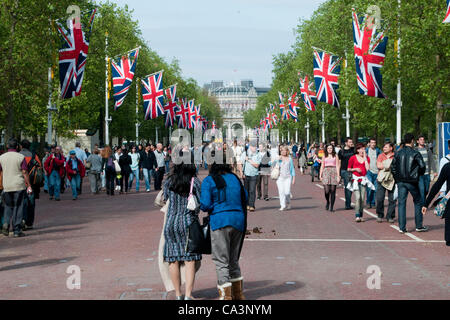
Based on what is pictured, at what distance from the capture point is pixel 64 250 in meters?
12.1

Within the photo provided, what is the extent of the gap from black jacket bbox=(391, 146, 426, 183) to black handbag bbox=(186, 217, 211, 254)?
7777mm

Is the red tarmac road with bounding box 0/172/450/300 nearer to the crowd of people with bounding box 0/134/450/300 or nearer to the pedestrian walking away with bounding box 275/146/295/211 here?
the crowd of people with bounding box 0/134/450/300

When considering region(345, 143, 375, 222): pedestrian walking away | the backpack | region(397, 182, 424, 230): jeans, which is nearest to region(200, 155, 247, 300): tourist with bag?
region(397, 182, 424, 230): jeans

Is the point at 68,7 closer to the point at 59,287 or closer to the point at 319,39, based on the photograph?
the point at 59,287

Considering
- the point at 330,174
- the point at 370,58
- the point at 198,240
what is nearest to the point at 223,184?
the point at 198,240

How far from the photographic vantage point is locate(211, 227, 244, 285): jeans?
7516 millimetres

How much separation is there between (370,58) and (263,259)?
18640 mm

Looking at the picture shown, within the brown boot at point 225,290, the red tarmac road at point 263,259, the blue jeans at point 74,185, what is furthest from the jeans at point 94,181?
the brown boot at point 225,290

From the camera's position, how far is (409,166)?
47.5ft

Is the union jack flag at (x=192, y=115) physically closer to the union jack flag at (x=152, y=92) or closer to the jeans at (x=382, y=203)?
the union jack flag at (x=152, y=92)

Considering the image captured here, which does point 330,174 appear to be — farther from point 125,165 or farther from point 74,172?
point 125,165

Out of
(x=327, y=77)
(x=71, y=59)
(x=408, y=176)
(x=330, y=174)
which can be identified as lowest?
(x=330, y=174)

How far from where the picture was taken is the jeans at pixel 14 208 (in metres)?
14.3

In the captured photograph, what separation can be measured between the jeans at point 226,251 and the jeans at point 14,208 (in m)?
7.65
